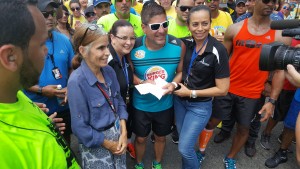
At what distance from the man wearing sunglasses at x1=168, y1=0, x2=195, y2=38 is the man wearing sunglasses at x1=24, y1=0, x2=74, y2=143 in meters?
1.64

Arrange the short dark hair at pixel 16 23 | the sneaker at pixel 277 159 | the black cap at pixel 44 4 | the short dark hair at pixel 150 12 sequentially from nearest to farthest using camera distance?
the short dark hair at pixel 16 23, the short dark hair at pixel 150 12, the black cap at pixel 44 4, the sneaker at pixel 277 159

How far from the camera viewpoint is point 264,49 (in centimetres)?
197

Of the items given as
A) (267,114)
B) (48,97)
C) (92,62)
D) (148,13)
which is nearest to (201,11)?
(148,13)

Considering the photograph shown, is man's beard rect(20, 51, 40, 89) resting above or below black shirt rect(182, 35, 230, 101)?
above

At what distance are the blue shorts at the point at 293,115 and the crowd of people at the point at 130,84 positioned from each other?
0.5 inches

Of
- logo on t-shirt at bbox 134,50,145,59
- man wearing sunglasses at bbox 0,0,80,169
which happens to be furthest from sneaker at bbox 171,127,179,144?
man wearing sunglasses at bbox 0,0,80,169

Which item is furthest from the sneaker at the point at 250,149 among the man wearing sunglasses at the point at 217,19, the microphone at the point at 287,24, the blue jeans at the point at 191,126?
the microphone at the point at 287,24

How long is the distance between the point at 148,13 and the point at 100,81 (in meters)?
0.97

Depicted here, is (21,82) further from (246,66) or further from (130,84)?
(246,66)

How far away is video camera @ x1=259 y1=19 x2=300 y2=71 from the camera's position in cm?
179

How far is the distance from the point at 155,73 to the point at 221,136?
A: 6.25 feet

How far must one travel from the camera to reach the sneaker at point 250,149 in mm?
3576

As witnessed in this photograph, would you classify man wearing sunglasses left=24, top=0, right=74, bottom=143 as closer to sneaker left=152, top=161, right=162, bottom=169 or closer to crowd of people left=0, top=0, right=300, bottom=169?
crowd of people left=0, top=0, right=300, bottom=169

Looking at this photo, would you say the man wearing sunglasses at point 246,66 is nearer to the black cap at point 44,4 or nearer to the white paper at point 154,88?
the white paper at point 154,88
